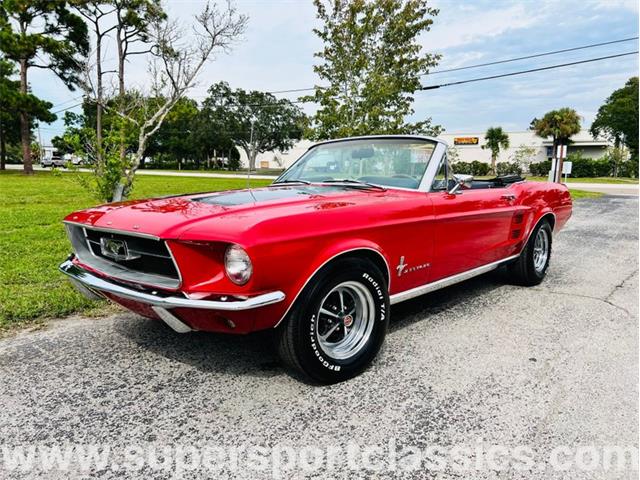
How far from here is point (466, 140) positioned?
53.7 metres

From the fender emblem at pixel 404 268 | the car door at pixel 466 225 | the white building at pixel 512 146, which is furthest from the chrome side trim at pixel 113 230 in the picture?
the white building at pixel 512 146

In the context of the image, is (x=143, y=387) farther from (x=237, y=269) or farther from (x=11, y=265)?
(x=11, y=265)

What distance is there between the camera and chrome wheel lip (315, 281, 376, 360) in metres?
2.68

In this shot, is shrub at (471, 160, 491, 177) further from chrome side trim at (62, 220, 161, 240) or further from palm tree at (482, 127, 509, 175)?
chrome side trim at (62, 220, 161, 240)

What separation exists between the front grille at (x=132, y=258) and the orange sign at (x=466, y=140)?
5486cm

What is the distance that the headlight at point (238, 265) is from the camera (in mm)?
2152

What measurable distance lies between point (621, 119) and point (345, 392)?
58595mm

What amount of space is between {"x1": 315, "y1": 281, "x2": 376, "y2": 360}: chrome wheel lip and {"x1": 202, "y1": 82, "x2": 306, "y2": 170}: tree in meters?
49.9

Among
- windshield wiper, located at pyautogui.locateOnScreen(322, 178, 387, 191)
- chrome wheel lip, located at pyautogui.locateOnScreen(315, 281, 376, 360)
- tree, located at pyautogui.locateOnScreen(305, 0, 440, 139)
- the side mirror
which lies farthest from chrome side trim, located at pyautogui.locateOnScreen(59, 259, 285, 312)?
tree, located at pyautogui.locateOnScreen(305, 0, 440, 139)

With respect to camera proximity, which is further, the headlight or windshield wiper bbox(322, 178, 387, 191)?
windshield wiper bbox(322, 178, 387, 191)

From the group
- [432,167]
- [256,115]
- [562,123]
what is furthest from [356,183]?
[256,115]

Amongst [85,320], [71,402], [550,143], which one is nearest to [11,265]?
[85,320]

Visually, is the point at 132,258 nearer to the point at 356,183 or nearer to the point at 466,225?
the point at 356,183

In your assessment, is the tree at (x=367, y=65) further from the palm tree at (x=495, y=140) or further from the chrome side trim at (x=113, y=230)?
the palm tree at (x=495, y=140)
